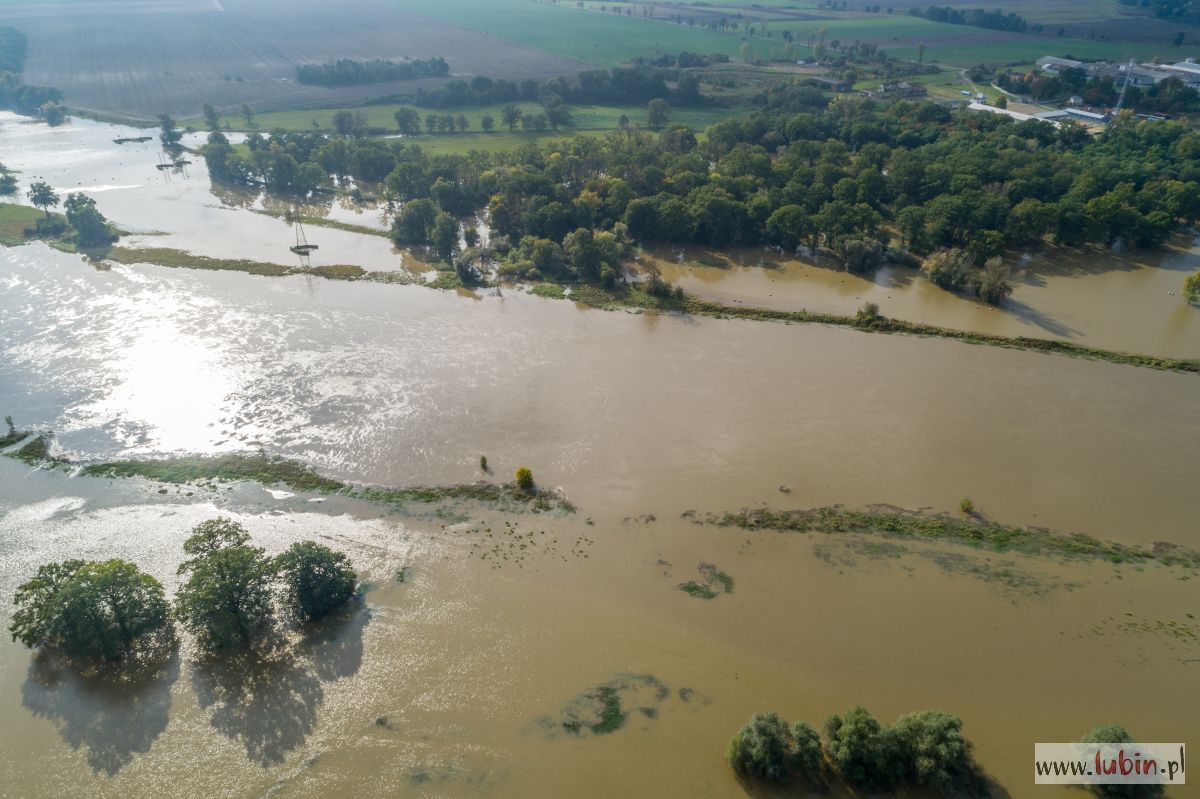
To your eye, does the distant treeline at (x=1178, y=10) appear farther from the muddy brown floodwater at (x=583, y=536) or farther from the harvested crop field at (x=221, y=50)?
the muddy brown floodwater at (x=583, y=536)

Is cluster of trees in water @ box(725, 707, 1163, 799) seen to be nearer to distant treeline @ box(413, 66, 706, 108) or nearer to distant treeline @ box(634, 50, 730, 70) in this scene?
distant treeline @ box(413, 66, 706, 108)

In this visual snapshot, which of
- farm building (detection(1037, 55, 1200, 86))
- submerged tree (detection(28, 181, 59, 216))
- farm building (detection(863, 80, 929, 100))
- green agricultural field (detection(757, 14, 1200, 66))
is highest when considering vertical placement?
green agricultural field (detection(757, 14, 1200, 66))

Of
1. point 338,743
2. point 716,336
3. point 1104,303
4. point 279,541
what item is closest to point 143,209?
→ point 279,541

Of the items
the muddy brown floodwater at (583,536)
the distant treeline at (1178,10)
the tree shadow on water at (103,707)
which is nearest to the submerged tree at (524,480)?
the muddy brown floodwater at (583,536)

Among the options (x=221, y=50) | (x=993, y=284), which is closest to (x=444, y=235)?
(x=993, y=284)

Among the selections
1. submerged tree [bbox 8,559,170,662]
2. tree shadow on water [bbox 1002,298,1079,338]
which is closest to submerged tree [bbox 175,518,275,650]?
submerged tree [bbox 8,559,170,662]

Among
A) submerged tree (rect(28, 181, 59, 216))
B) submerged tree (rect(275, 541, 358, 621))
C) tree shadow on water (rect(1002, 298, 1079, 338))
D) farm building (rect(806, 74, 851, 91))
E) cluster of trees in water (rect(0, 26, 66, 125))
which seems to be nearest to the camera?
submerged tree (rect(275, 541, 358, 621))

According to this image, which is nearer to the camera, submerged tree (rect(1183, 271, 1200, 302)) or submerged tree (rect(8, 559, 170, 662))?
submerged tree (rect(8, 559, 170, 662))
